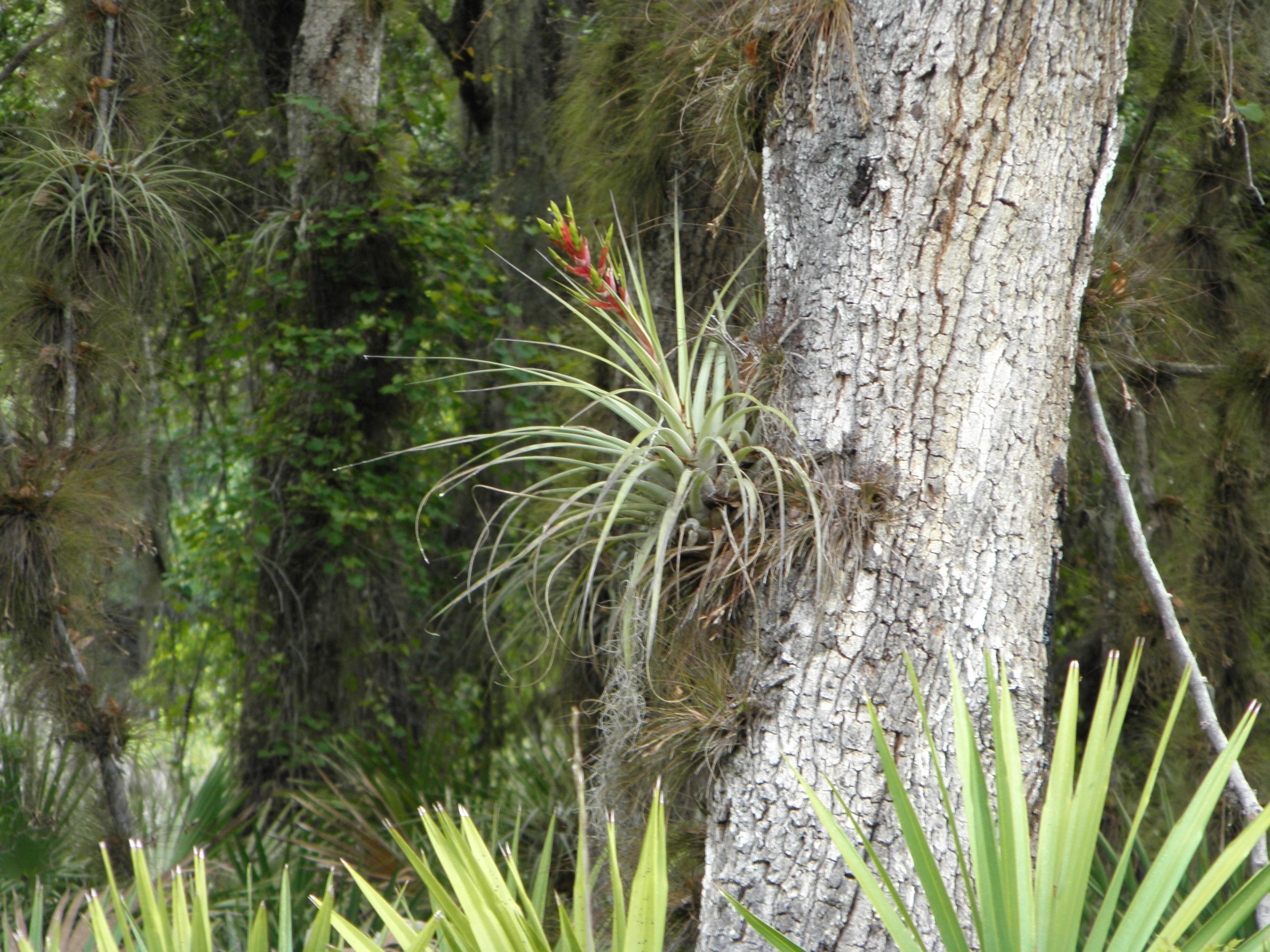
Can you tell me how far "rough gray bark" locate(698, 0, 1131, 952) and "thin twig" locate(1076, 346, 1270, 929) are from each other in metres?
0.35

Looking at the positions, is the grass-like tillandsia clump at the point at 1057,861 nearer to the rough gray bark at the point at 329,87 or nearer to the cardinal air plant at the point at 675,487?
the cardinal air plant at the point at 675,487

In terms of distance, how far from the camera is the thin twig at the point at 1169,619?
70.7 inches

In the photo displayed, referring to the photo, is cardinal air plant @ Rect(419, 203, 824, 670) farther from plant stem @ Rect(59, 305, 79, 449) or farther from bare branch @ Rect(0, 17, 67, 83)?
bare branch @ Rect(0, 17, 67, 83)

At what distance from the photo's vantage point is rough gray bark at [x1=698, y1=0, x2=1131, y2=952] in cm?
169

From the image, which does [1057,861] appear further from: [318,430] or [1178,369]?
[318,430]

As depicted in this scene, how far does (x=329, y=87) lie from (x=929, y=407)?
3.52 meters

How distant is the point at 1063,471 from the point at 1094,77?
743 mm

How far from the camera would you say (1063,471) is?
181 centimetres

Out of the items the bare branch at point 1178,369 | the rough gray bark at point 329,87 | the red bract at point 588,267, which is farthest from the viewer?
the rough gray bark at point 329,87

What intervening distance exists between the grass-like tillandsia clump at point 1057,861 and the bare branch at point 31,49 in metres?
3.28

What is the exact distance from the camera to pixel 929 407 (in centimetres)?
172

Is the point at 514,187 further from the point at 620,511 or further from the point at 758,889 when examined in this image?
the point at 758,889

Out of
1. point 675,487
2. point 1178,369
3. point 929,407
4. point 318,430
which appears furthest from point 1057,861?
point 318,430

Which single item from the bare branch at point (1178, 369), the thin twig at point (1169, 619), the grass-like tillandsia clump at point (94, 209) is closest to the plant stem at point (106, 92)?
the grass-like tillandsia clump at point (94, 209)
